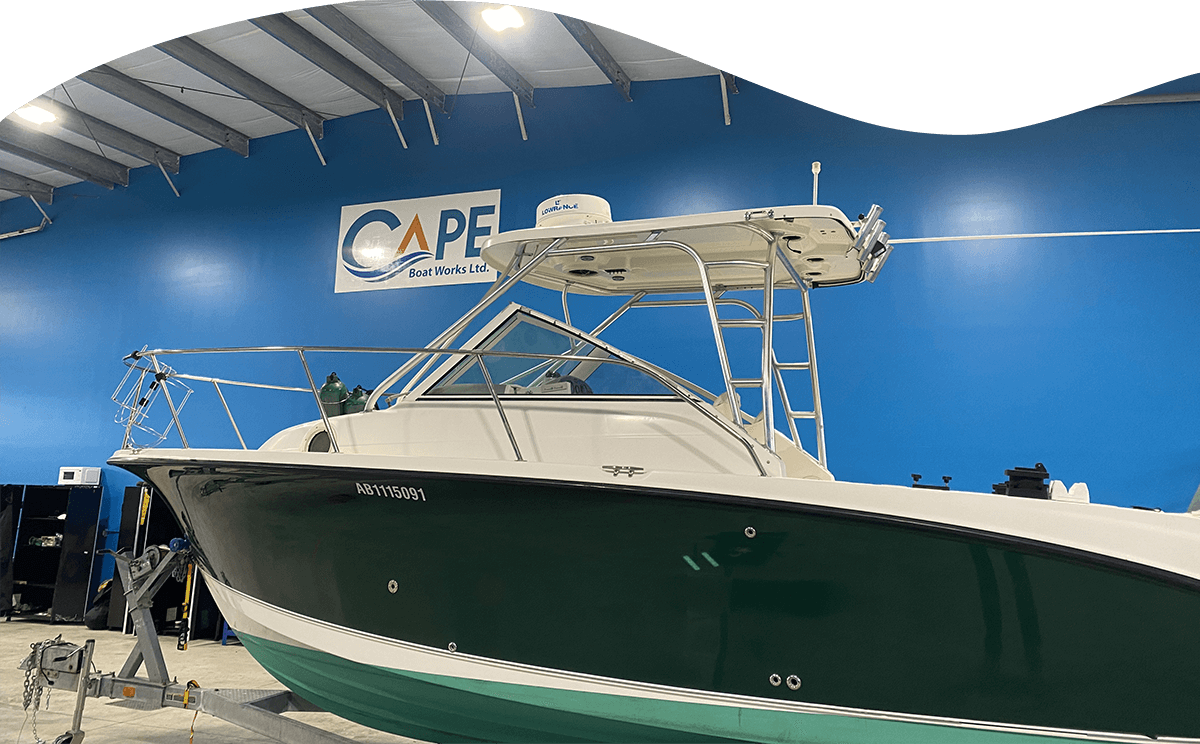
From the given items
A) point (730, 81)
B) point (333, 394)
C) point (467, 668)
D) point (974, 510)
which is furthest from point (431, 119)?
point (974, 510)

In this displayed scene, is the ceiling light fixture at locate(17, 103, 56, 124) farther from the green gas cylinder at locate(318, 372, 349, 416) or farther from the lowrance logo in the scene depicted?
the lowrance logo

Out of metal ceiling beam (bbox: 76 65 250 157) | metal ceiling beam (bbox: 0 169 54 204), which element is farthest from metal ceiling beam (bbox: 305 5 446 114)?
metal ceiling beam (bbox: 0 169 54 204)

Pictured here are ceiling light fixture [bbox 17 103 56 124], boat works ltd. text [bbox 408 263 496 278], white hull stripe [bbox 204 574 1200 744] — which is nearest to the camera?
white hull stripe [bbox 204 574 1200 744]

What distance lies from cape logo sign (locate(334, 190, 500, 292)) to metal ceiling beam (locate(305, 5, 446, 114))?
756 millimetres

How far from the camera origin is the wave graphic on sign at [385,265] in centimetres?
595

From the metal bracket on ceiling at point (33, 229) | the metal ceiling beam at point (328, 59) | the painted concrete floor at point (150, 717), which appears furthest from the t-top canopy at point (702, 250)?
the metal bracket on ceiling at point (33, 229)

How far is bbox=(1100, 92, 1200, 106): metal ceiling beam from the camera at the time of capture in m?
4.49

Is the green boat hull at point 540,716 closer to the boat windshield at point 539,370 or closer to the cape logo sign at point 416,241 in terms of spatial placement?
the boat windshield at point 539,370

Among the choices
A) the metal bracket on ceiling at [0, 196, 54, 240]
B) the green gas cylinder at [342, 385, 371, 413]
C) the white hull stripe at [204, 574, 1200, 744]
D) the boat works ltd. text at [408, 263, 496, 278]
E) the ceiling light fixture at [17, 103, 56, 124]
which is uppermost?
the ceiling light fixture at [17, 103, 56, 124]

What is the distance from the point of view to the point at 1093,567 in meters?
1.62

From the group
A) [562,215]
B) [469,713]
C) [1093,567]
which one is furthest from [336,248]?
[1093,567]

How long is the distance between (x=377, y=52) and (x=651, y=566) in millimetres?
4572

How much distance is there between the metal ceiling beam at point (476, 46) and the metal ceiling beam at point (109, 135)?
3274mm

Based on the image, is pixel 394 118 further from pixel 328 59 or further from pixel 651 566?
pixel 651 566
